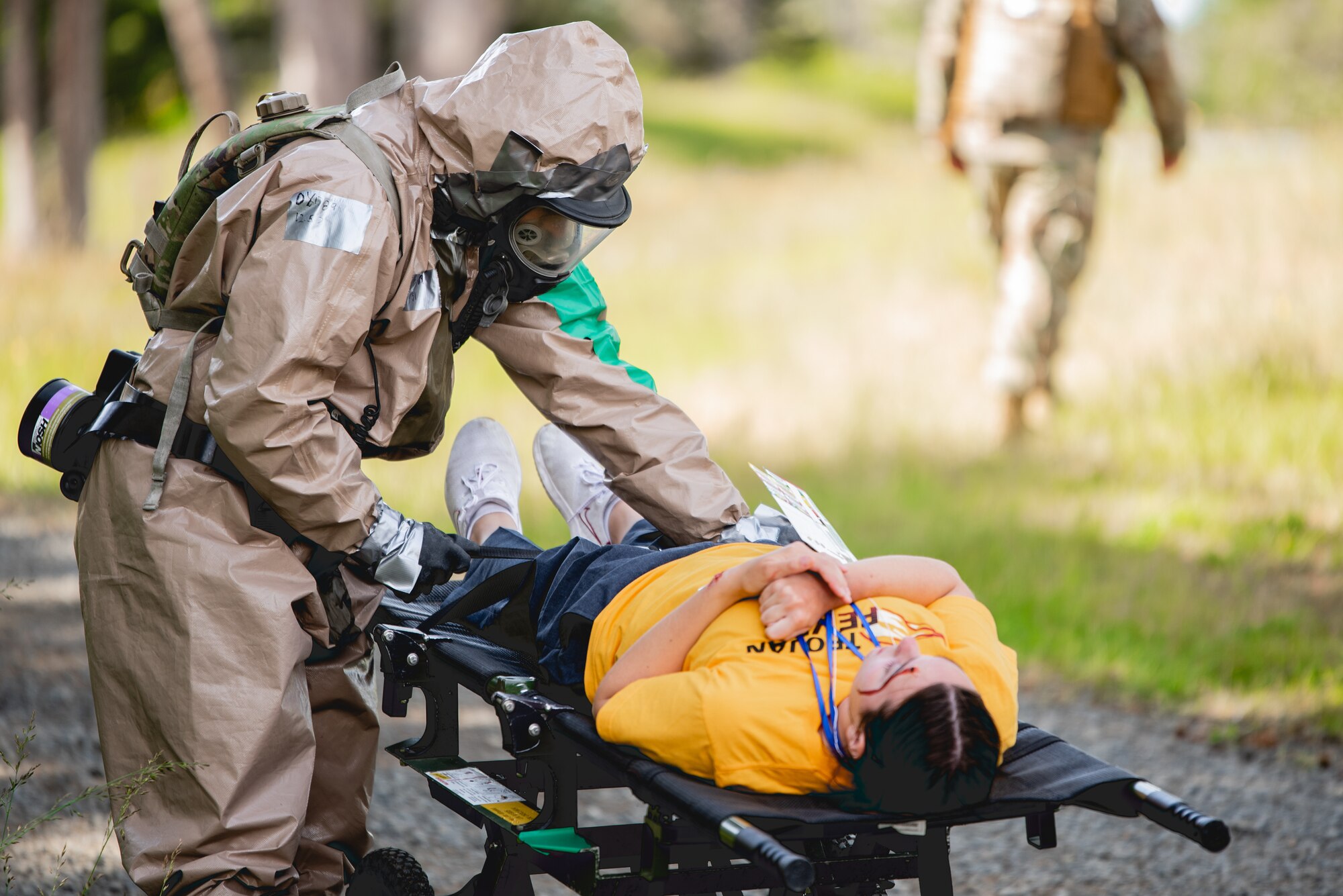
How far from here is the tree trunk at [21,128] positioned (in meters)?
13.0

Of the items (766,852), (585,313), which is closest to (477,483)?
(585,313)

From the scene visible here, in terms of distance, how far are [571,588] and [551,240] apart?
0.80 metres

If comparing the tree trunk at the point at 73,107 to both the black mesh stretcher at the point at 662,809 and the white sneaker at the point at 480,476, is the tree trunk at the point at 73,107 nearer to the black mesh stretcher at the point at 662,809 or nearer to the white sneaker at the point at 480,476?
the white sneaker at the point at 480,476

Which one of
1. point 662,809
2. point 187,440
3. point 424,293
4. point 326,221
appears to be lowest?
point 662,809

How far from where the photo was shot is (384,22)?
22141 millimetres

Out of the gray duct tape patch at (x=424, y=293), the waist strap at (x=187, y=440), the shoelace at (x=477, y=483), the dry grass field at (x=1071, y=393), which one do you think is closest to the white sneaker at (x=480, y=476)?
the shoelace at (x=477, y=483)

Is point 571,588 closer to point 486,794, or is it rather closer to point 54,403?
point 486,794

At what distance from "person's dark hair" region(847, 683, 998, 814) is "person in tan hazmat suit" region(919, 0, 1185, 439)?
5.55 metres

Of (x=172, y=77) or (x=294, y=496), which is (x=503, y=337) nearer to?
(x=294, y=496)

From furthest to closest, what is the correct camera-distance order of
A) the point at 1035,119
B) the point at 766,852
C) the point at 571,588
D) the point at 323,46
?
the point at 323,46, the point at 1035,119, the point at 571,588, the point at 766,852

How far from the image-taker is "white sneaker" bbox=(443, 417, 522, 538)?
3.62 meters

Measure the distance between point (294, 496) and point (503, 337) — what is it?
32.7 inches

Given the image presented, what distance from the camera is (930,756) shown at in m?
2.17

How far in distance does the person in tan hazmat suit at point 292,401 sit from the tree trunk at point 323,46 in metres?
9.99
